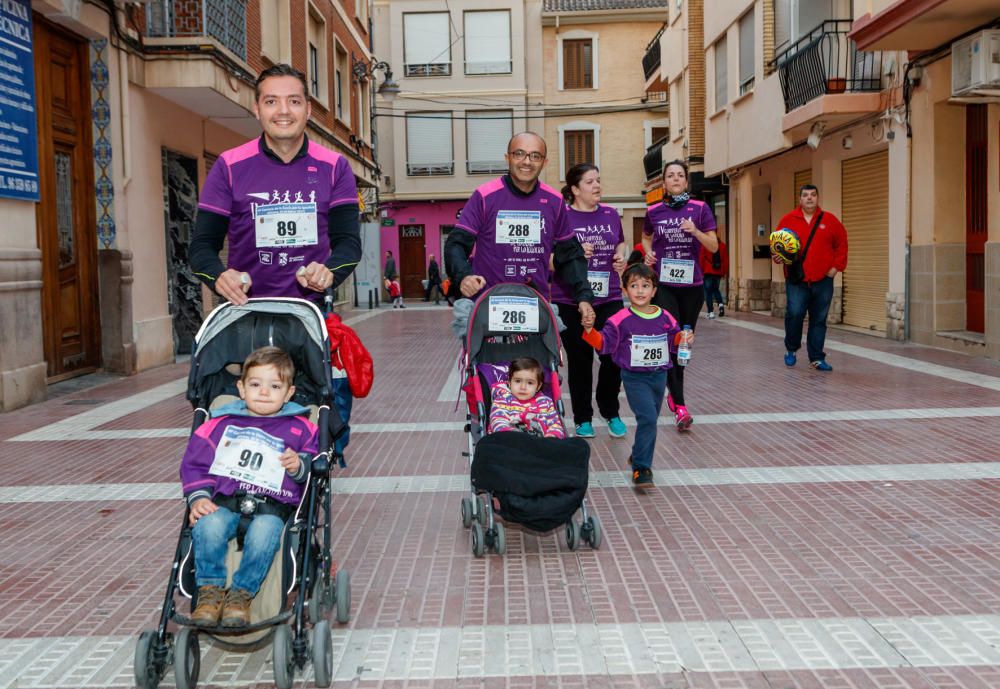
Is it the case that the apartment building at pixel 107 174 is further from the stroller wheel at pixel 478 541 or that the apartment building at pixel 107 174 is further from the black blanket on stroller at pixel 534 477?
the black blanket on stroller at pixel 534 477

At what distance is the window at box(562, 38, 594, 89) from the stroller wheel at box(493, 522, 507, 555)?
127ft

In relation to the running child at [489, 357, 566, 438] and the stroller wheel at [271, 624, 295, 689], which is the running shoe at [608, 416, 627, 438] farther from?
the stroller wheel at [271, 624, 295, 689]

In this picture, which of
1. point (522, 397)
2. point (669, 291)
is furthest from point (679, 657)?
point (669, 291)

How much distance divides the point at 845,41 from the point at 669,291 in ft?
34.9

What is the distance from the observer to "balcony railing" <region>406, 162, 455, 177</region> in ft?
136

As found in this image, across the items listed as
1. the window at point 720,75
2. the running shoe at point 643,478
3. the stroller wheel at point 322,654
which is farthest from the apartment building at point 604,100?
the stroller wheel at point 322,654

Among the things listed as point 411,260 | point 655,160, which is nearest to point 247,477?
point 655,160

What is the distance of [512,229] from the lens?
237 inches

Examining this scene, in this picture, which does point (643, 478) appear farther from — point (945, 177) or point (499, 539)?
point (945, 177)

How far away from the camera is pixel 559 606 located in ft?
13.9

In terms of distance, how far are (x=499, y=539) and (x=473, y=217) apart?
201 centimetres

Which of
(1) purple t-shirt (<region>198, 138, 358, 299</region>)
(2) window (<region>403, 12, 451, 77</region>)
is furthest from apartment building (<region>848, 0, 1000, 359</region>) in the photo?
(2) window (<region>403, 12, 451, 77</region>)

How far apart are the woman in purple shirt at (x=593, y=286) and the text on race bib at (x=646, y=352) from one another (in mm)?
1491

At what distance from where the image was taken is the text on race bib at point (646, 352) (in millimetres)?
6262
